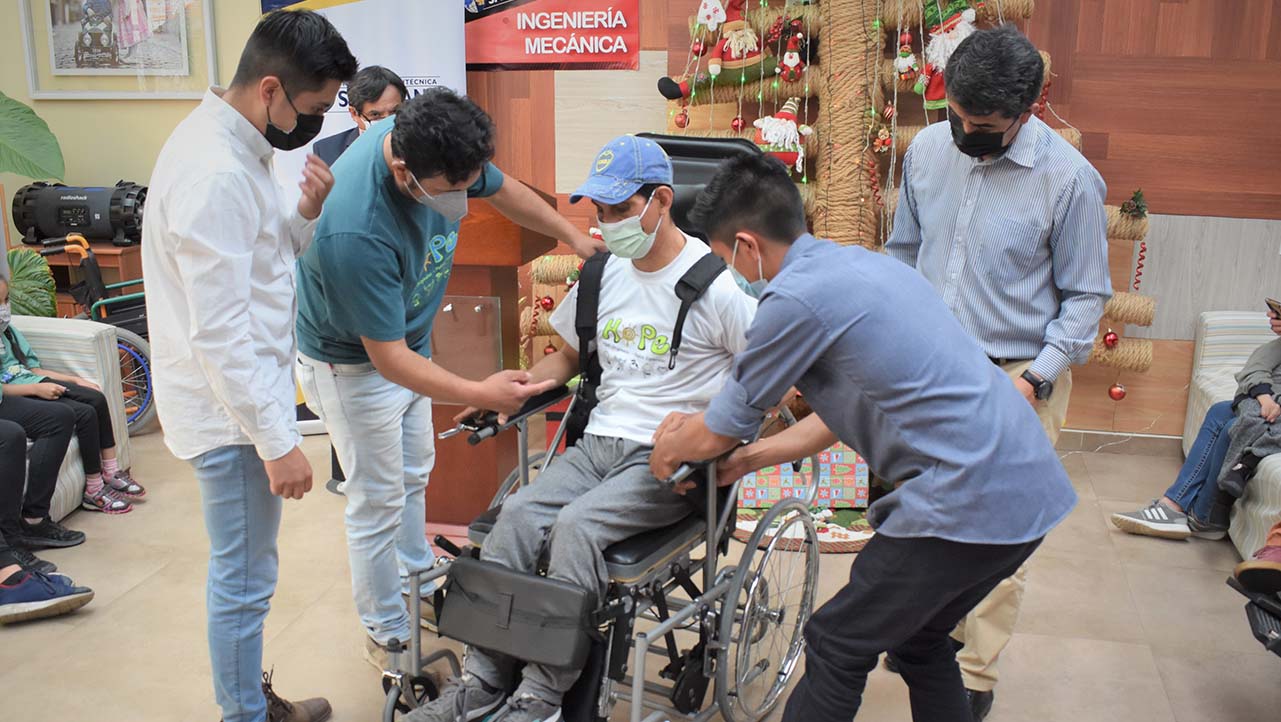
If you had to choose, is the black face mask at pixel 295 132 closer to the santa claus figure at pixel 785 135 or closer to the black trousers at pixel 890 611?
the black trousers at pixel 890 611

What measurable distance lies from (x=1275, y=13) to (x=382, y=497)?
392cm

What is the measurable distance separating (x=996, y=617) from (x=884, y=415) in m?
1.03

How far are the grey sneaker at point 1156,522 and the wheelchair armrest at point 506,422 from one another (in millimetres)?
2363

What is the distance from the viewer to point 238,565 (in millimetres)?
2256

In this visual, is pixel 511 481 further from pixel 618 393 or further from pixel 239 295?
pixel 239 295

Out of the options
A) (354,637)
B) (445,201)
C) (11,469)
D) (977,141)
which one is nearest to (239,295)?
(445,201)

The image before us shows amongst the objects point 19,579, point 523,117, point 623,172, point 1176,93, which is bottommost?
point 19,579

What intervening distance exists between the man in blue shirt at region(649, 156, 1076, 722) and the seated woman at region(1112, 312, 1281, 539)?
2.14m

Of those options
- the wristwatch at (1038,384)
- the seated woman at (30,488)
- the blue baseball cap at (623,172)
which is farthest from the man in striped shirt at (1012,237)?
the seated woman at (30,488)

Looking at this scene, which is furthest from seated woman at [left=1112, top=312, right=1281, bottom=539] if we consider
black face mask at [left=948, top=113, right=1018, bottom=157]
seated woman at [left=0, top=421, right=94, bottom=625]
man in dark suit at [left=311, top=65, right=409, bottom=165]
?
seated woman at [left=0, top=421, right=94, bottom=625]

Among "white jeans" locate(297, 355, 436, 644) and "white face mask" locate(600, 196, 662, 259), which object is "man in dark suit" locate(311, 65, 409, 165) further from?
"white face mask" locate(600, 196, 662, 259)

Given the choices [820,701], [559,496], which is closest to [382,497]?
[559,496]

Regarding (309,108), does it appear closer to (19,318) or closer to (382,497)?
(382,497)

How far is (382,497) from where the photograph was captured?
2.69 metres
